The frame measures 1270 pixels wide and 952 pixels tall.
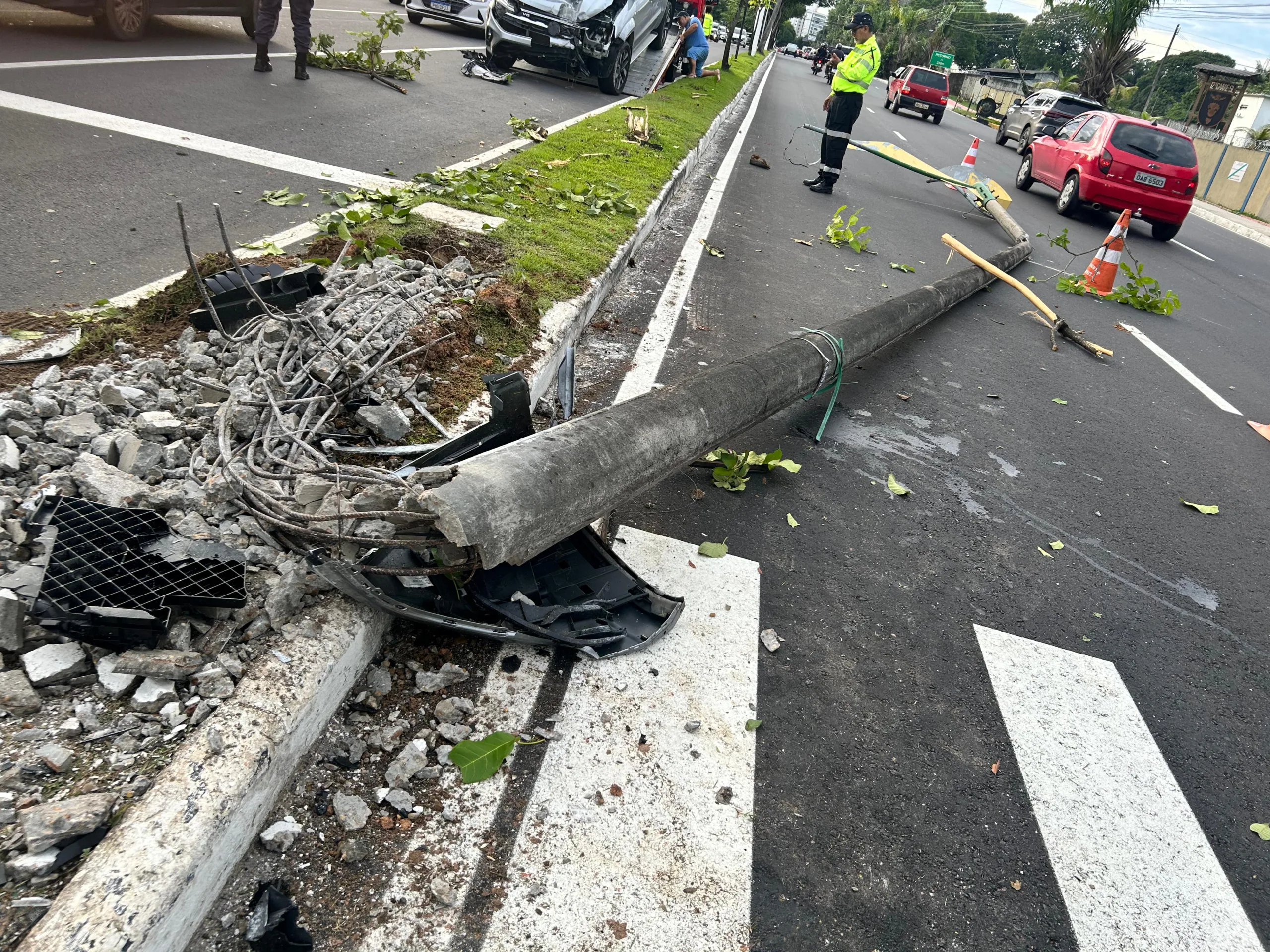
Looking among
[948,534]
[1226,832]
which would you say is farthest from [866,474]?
[1226,832]

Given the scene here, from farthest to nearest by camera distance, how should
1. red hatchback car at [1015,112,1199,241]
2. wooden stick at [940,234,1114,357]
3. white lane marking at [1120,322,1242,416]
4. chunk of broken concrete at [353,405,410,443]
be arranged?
red hatchback car at [1015,112,1199,241] → wooden stick at [940,234,1114,357] → white lane marking at [1120,322,1242,416] → chunk of broken concrete at [353,405,410,443]

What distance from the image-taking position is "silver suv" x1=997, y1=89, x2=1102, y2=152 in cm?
2281

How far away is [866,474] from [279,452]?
305 cm

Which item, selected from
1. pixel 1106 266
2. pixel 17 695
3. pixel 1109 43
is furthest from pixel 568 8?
pixel 1109 43

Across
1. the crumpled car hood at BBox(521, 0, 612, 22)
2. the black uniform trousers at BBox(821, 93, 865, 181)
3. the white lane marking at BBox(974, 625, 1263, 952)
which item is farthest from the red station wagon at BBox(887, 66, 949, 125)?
the white lane marking at BBox(974, 625, 1263, 952)

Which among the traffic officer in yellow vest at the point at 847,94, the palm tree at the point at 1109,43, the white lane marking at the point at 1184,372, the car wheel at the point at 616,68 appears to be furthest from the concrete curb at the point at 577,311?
the palm tree at the point at 1109,43

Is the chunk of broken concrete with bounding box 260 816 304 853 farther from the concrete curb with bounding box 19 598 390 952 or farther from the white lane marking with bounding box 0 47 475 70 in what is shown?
the white lane marking with bounding box 0 47 475 70

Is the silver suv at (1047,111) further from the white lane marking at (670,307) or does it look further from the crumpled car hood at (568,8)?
the white lane marking at (670,307)

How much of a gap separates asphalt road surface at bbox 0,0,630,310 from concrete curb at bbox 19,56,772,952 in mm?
2960

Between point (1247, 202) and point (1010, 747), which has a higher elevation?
point (1247, 202)

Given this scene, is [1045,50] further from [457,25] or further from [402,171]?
[402,171]

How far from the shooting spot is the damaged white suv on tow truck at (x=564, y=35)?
47.1 feet

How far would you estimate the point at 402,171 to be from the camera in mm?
7723

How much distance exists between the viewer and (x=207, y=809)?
6.17 ft
